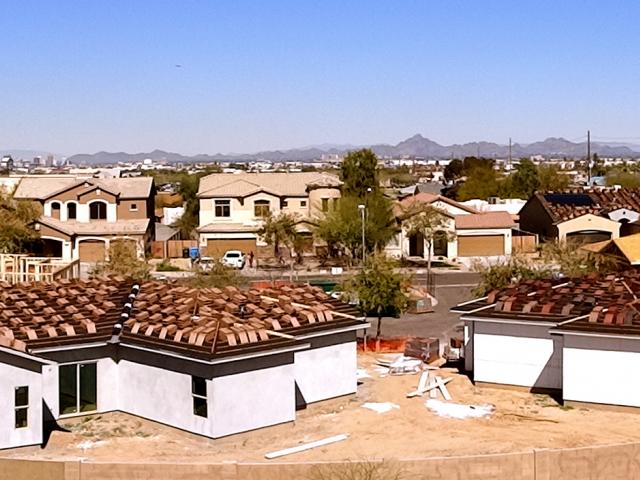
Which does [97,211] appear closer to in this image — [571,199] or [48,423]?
[571,199]

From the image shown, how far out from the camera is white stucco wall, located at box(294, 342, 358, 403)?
26.8m

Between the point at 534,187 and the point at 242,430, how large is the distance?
84.6 m

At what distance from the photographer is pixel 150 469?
19906 millimetres

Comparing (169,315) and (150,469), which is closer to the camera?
(150,469)

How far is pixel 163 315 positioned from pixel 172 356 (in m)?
2.69

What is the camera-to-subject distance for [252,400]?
23.7 m

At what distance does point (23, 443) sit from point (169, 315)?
5.46 meters

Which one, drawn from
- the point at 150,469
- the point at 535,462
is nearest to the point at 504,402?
the point at 535,462

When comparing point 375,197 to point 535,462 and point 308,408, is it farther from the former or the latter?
point 535,462

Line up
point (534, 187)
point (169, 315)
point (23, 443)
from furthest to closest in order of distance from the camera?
point (534, 187)
point (169, 315)
point (23, 443)

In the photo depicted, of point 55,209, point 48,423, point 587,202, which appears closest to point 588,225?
point 587,202

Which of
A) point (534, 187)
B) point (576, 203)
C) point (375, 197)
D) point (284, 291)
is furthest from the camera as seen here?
point (534, 187)

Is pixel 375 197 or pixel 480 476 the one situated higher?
pixel 375 197

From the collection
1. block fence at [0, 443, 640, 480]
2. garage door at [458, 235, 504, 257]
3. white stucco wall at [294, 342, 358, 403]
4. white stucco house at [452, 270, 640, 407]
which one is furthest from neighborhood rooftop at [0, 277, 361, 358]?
garage door at [458, 235, 504, 257]
